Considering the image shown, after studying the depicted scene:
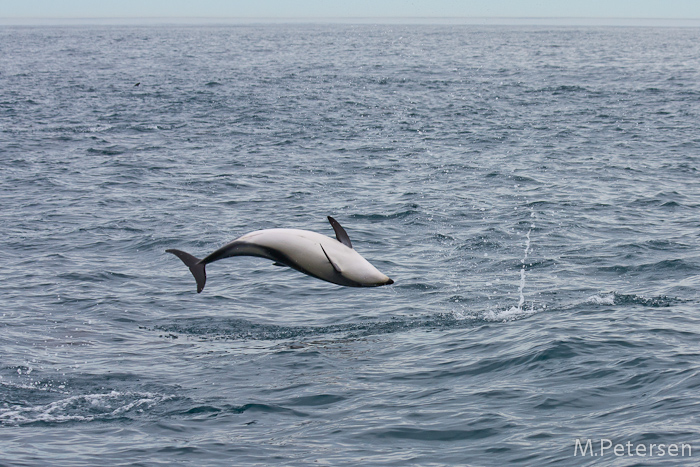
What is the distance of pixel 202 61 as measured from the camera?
291ft

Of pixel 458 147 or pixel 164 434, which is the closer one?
pixel 164 434

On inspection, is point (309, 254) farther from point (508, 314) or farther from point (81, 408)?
point (508, 314)

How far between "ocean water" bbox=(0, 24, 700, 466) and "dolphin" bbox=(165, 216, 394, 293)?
2.48 meters

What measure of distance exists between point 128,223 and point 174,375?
39.4 ft

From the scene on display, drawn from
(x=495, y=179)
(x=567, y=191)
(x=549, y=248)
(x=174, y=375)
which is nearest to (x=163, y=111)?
(x=495, y=179)

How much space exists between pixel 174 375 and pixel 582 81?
2144 inches

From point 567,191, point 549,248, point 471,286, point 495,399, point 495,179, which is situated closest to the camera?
point 495,399

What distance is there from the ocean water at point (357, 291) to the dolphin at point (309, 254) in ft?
8.15

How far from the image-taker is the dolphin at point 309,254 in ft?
39.2

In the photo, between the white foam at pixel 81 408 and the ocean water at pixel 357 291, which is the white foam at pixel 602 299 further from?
the white foam at pixel 81 408

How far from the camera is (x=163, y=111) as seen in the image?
4916 cm

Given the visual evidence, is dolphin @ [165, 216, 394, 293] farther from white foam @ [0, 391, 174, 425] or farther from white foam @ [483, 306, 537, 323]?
white foam @ [483, 306, 537, 323]

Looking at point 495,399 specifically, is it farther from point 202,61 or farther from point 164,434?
point 202,61

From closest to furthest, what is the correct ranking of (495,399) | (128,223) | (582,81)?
(495,399) < (128,223) < (582,81)
